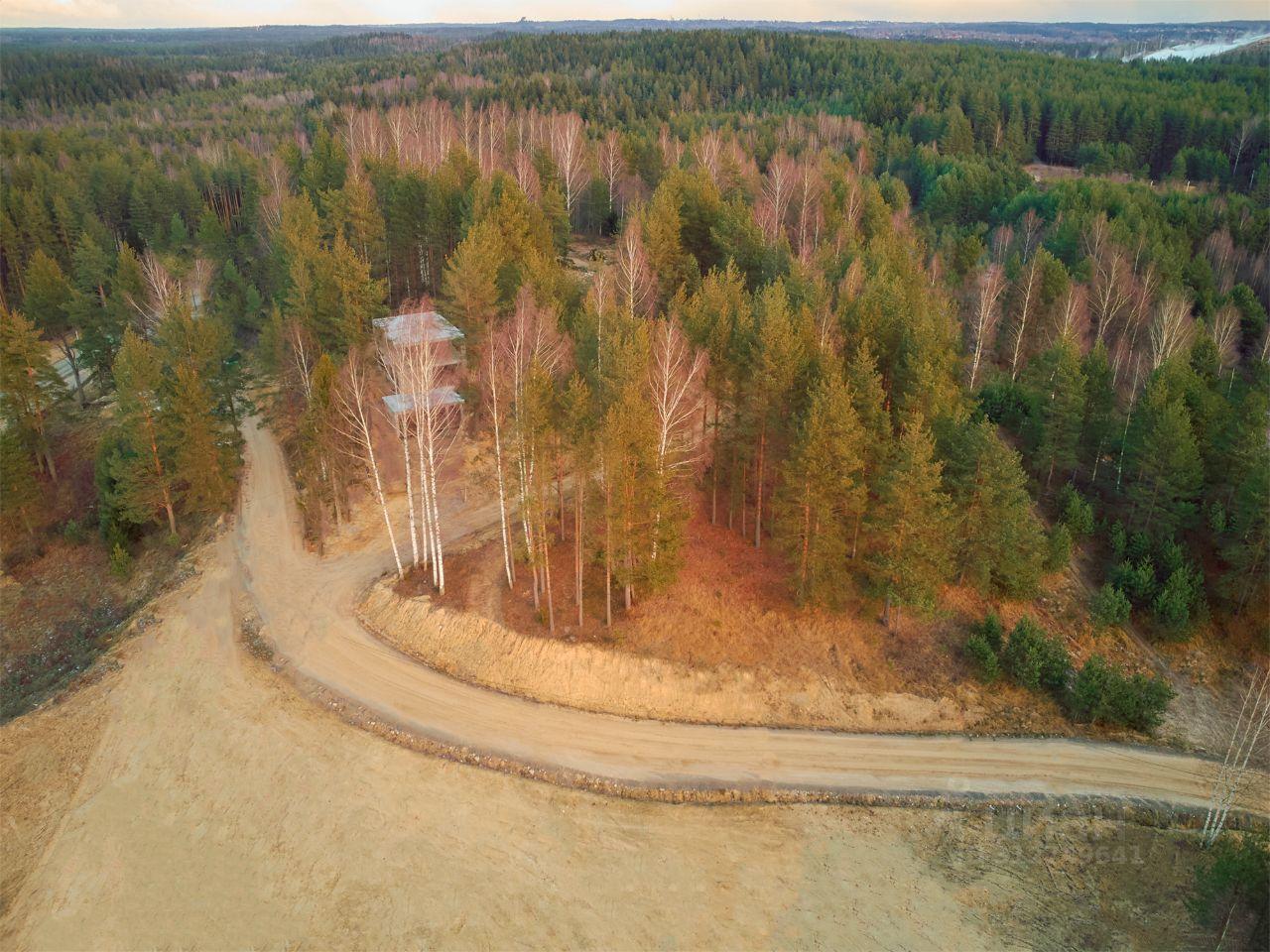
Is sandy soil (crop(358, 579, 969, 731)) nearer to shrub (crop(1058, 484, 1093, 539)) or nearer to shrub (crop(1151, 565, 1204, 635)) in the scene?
shrub (crop(1151, 565, 1204, 635))

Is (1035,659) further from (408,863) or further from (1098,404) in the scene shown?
(408,863)

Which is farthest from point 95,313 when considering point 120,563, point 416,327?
point 416,327

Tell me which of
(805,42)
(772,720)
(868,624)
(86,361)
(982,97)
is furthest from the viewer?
(805,42)

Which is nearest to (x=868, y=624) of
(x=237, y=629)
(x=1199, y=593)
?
(x=1199, y=593)

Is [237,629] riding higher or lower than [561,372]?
lower

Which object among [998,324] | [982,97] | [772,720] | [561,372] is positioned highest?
[982,97]

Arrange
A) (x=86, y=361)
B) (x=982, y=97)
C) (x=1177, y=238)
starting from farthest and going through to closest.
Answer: (x=982, y=97)
(x=1177, y=238)
(x=86, y=361)

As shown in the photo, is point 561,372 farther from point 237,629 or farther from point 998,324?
point 998,324
